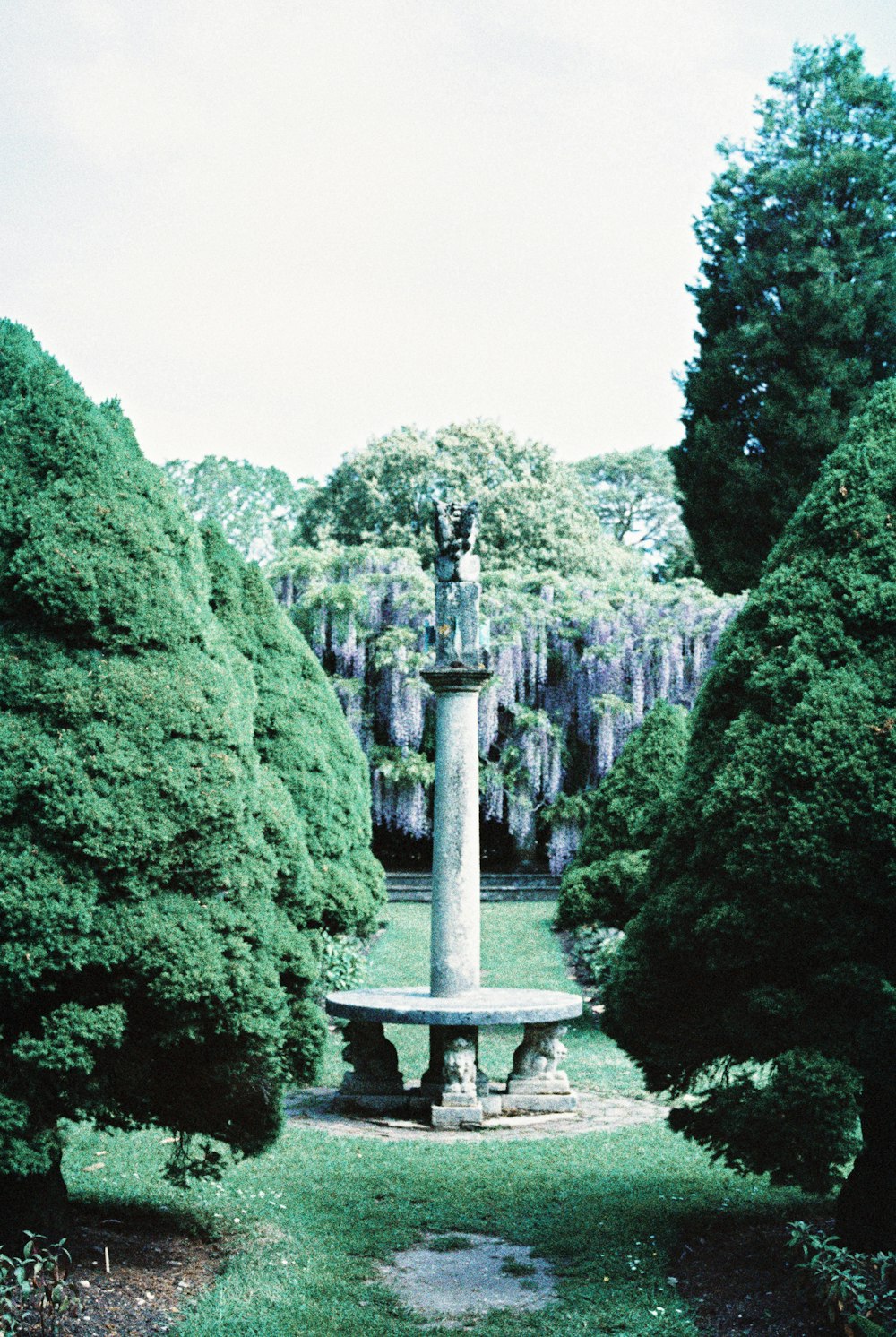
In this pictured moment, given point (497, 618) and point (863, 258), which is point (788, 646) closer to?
point (497, 618)

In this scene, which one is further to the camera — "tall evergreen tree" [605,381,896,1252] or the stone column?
the stone column

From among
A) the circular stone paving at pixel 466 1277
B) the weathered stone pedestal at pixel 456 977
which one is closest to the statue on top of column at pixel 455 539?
the weathered stone pedestal at pixel 456 977

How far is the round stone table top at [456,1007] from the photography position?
9.02m

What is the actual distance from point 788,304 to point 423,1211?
21.6 meters

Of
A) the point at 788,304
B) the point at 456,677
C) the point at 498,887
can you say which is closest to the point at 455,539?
the point at 456,677

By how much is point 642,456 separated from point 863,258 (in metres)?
18.0

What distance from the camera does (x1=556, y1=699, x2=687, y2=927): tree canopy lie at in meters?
13.8

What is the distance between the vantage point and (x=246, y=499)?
45.8 m

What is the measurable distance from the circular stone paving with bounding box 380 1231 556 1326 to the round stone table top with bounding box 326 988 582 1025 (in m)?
2.61

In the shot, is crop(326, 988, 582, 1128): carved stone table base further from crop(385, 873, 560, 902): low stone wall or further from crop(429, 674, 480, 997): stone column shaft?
crop(385, 873, 560, 902): low stone wall

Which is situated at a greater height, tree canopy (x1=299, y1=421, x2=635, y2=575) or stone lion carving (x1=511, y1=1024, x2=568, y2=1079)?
tree canopy (x1=299, y1=421, x2=635, y2=575)

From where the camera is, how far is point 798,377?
24.7 meters

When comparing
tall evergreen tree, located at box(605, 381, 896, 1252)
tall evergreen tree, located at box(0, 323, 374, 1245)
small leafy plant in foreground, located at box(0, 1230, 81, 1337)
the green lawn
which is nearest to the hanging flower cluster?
the green lawn

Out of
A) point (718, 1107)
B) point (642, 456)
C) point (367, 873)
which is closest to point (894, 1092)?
point (718, 1107)
